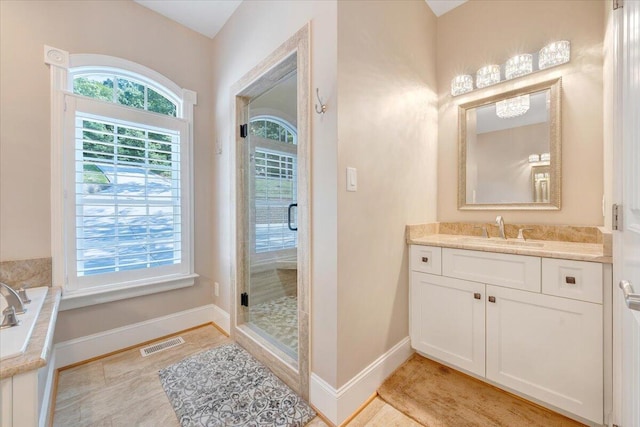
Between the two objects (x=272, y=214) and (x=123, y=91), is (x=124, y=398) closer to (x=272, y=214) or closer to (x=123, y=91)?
(x=272, y=214)

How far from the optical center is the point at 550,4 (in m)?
1.74

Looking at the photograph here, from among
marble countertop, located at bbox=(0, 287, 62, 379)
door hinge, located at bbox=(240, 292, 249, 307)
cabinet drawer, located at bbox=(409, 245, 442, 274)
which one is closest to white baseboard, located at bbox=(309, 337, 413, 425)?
cabinet drawer, located at bbox=(409, 245, 442, 274)

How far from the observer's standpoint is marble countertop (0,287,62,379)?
34.2 inches

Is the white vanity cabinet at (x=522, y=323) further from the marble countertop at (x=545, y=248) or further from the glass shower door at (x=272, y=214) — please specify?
the glass shower door at (x=272, y=214)

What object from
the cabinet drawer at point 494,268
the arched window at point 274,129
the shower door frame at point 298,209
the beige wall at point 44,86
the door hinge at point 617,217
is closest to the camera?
the door hinge at point 617,217

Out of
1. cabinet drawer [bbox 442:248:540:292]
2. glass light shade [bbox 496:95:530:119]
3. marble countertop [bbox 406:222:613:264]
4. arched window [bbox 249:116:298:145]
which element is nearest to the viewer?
marble countertop [bbox 406:222:613:264]

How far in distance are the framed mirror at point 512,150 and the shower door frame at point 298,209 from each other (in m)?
1.40

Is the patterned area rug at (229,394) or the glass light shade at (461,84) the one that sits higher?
the glass light shade at (461,84)

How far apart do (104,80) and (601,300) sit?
354cm

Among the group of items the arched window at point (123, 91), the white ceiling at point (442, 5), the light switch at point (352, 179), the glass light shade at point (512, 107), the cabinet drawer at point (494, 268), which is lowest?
the cabinet drawer at point (494, 268)

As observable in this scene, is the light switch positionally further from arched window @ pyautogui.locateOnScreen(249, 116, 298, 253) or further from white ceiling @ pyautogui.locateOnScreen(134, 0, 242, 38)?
white ceiling @ pyautogui.locateOnScreen(134, 0, 242, 38)

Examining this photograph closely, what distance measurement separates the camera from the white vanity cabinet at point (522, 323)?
1255mm

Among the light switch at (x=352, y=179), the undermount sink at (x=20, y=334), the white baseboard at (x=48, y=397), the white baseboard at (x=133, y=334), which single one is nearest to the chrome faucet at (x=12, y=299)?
the undermount sink at (x=20, y=334)

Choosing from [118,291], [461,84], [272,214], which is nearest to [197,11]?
[272,214]
